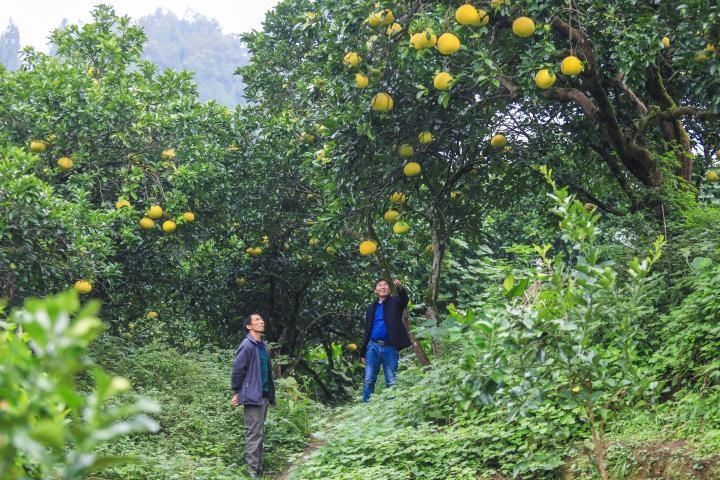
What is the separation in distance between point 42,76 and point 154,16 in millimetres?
145142

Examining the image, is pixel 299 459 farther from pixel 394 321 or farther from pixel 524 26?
pixel 524 26

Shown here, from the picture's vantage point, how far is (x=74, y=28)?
11.9 m

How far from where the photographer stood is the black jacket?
30.3 ft

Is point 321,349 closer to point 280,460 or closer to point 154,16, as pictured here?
point 280,460

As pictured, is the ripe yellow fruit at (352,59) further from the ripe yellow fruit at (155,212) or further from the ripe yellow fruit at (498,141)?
the ripe yellow fruit at (155,212)

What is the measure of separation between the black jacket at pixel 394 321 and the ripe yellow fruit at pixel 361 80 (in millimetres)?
2507

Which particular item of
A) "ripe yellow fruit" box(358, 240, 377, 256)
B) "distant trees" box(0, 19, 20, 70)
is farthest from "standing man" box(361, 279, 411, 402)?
"distant trees" box(0, 19, 20, 70)

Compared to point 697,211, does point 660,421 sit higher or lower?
lower

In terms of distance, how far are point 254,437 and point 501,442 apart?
8.79ft

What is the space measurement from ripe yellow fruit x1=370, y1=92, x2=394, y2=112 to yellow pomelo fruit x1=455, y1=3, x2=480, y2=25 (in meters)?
1.35

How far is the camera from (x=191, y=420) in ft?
28.2

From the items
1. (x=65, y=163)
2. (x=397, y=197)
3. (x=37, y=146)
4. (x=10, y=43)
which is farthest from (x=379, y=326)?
(x=10, y=43)

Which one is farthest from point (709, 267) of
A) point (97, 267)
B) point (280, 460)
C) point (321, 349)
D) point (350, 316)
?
point (321, 349)

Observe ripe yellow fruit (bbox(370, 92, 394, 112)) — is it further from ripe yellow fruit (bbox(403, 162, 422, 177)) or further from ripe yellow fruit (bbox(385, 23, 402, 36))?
Answer: ripe yellow fruit (bbox(403, 162, 422, 177))
